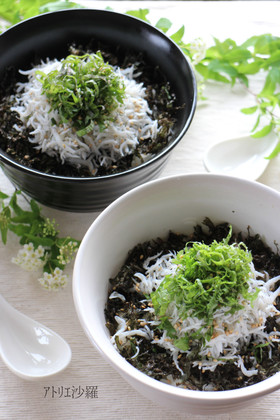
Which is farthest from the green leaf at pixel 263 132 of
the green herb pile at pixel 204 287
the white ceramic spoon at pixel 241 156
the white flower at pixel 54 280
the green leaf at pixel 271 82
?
the white flower at pixel 54 280

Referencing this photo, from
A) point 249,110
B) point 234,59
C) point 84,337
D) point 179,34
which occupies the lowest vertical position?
point 84,337

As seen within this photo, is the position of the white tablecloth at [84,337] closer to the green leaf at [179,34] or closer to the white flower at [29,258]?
the white flower at [29,258]

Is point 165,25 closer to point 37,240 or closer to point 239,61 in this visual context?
point 239,61

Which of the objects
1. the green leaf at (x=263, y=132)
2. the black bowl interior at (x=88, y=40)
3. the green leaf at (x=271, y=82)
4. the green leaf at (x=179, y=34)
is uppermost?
the black bowl interior at (x=88, y=40)

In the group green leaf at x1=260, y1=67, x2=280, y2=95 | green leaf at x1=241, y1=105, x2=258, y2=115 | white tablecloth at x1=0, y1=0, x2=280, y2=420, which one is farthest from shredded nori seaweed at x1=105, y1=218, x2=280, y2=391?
green leaf at x1=260, y1=67, x2=280, y2=95

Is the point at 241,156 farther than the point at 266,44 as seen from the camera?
No

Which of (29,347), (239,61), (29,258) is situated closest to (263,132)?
(239,61)

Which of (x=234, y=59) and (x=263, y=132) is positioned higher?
(x=234, y=59)

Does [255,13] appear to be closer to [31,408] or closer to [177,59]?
[177,59]
